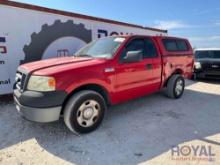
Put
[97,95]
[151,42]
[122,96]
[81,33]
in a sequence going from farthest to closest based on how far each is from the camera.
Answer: [81,33] < [151,42] < [122,96] < [97,95]

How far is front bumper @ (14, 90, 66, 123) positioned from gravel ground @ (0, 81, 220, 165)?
0.53 metres

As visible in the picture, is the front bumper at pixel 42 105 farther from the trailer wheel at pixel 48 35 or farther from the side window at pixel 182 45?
the side window at pixel 182 45

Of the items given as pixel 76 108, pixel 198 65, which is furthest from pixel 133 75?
pixel 198 65

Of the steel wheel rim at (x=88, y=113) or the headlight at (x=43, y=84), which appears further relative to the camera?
the steel wheel rim at (x=88, y=113)

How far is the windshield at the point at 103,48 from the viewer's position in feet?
14.1

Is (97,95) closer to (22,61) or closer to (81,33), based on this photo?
(22,61)

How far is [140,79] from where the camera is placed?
4746 millimetres

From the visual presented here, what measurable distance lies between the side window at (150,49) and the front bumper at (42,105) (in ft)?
8.37

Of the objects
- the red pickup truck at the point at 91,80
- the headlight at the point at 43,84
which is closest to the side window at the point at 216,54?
the red pickup truck at the point at 91,80

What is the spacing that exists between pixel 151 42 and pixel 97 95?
2.33 metres

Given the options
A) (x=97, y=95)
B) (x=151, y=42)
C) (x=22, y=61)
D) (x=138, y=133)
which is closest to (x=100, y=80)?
(x=97, y=95)

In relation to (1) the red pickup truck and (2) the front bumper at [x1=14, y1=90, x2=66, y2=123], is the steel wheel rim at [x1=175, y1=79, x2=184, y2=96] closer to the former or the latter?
(1) the red pickup truck

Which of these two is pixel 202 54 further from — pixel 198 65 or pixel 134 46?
pixel 134 46

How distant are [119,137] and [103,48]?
6.53 ft
